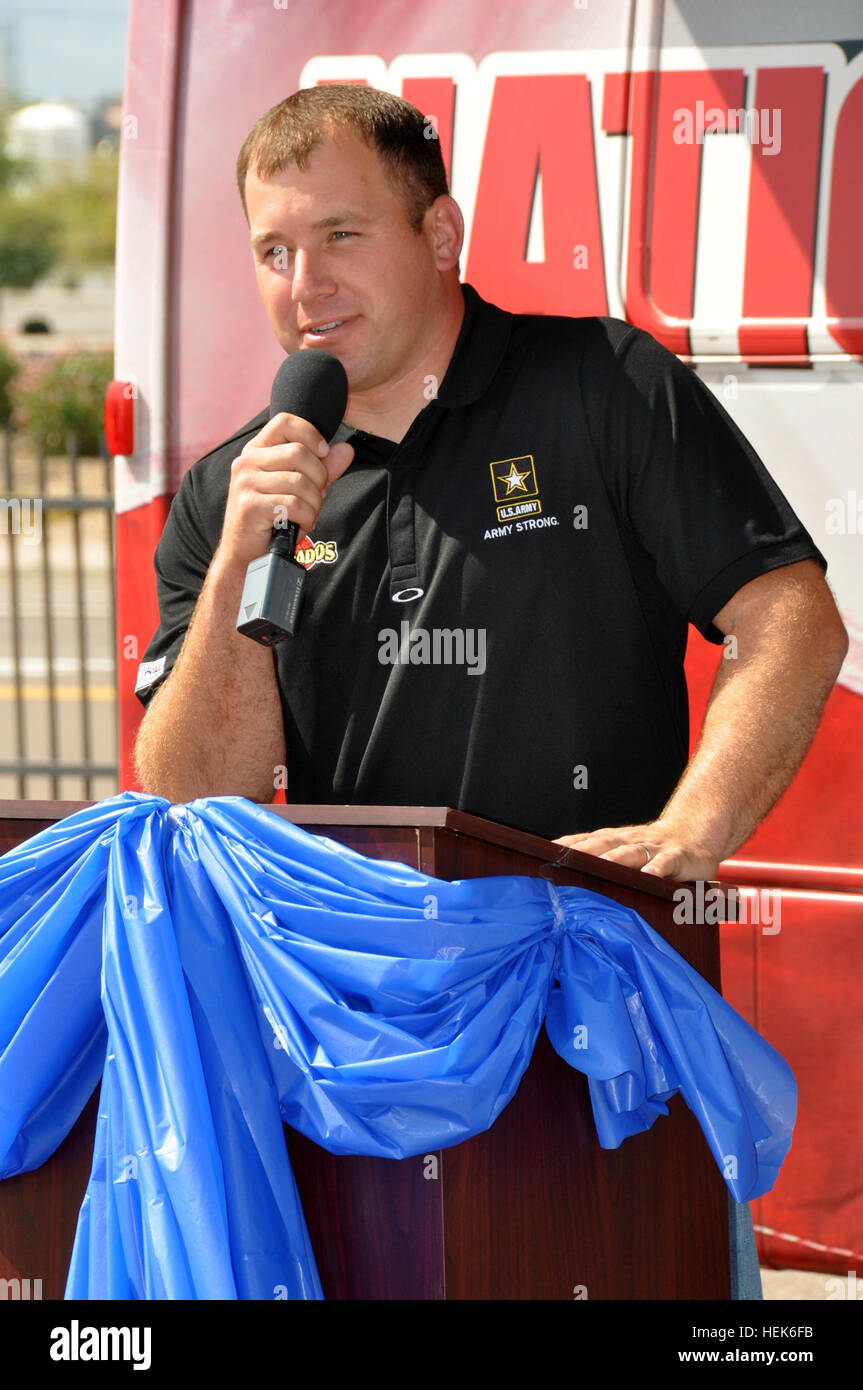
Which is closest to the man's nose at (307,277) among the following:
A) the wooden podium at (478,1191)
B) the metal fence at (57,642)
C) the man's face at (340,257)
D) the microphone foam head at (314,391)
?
the man's face at (340,257)

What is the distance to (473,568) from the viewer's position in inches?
98.6

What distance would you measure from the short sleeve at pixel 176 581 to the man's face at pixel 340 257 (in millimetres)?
411

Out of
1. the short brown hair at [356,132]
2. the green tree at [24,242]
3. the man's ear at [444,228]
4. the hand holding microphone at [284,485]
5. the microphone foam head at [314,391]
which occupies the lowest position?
the hand holding microphone at [284,485]

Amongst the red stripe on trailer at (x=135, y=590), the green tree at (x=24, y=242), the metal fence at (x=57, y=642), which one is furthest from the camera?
the green tree at (x=24, y=242)

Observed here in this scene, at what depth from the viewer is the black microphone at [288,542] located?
1774 millimetres

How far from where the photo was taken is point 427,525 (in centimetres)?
256

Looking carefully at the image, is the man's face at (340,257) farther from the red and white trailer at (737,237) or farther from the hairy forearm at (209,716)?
the red and white trailer at (737,237)

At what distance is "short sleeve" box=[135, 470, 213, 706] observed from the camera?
107 inches

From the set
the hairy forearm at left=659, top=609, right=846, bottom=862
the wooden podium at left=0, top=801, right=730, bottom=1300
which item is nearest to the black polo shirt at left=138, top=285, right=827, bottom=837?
the hairy forearm at left=659, top=609, right=846, bottom=862

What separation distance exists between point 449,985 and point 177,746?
112 centimetres

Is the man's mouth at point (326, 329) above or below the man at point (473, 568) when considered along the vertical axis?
above

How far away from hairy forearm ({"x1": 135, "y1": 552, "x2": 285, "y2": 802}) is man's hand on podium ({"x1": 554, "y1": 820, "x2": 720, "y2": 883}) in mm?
771
